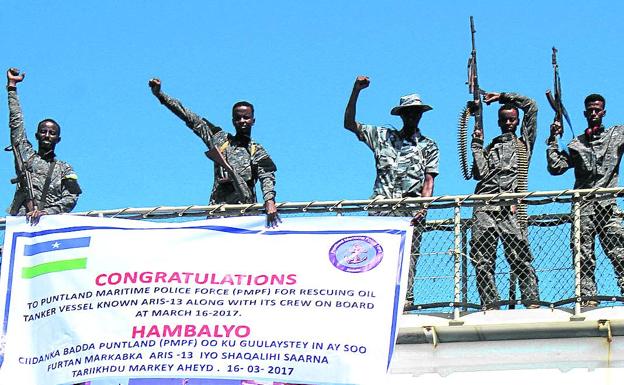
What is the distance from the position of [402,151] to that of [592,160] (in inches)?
72.5

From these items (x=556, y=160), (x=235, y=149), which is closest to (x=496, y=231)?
(x=556, y=160)

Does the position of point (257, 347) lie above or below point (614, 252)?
below

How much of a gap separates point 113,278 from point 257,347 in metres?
1.55

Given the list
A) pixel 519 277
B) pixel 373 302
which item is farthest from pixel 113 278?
pixel 519 277

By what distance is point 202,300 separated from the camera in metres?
11.7

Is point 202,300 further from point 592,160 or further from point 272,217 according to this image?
point 592,160

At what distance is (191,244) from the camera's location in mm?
11977

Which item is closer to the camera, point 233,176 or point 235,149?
point 233,176

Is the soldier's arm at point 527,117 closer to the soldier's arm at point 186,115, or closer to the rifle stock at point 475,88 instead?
the rifle stock at point 475,88

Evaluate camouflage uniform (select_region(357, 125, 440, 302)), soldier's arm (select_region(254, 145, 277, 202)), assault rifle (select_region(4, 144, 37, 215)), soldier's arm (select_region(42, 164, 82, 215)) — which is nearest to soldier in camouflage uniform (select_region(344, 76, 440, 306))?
camouflage uniform (select_region(357, 125, 440, 302))

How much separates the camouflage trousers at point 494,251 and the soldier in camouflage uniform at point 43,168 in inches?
158

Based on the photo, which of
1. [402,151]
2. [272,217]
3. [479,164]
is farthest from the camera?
[479,164]

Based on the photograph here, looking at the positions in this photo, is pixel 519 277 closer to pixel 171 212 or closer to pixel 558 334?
pixel 558 334

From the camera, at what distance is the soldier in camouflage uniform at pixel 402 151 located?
41.1 ft
